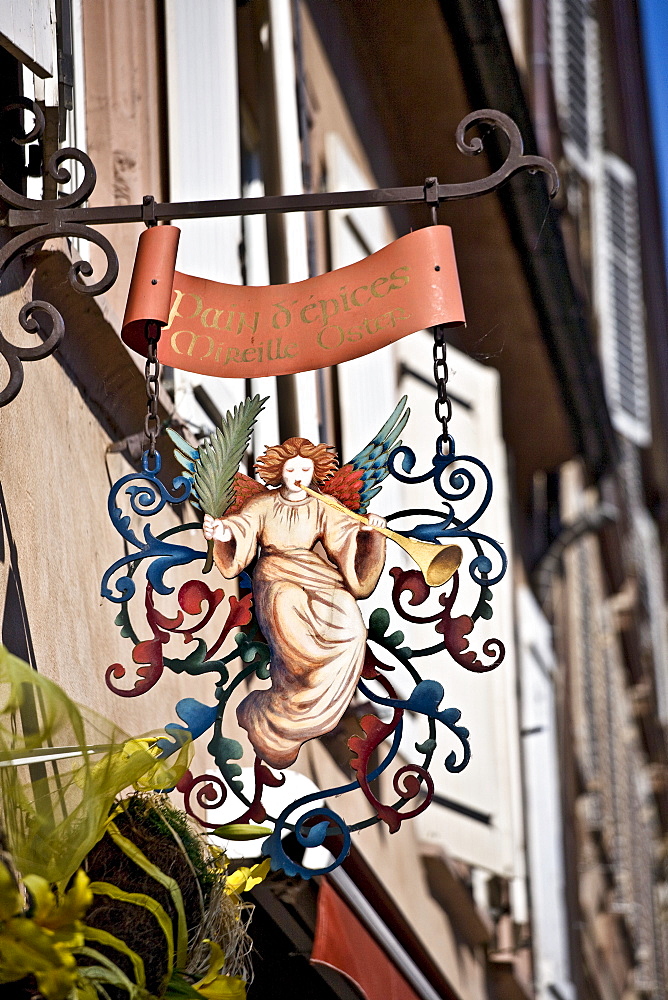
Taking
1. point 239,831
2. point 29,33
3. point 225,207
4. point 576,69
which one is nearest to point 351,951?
point 239,831

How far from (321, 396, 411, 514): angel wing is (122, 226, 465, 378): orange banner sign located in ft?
0.58

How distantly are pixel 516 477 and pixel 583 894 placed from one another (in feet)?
12.7

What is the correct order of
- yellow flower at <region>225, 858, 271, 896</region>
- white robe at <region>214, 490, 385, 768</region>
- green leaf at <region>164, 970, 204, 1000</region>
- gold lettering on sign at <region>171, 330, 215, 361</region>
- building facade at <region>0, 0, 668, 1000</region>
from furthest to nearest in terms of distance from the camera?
building facade at <region>0, 0, 668, 1000</region>, gold lettering on sign at <region>171, 330, 215, 361</region>, white robe at <region>214, 490, 385, 768</region>, yellow flower at <region>225, 858, 271, 896</region>, green leaf at <region>164, 970, 204, 1000</region>

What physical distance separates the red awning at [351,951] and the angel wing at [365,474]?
4.61ft

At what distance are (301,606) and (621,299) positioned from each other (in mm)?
13344

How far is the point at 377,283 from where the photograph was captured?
2947mm

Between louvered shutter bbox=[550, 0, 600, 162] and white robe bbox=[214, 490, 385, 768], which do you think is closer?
white robe bbox=[214, 490, 385, 768]

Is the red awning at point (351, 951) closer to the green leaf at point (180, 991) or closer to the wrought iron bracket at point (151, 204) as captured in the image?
the green leaf at point (180, 991)

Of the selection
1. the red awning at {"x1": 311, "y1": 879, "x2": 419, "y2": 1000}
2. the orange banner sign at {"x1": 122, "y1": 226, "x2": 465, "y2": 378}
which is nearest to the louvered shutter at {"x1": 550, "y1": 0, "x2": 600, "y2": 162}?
the red awning at {"x1": 311, "y1": 879, "x2": 419, "y2": 1000}

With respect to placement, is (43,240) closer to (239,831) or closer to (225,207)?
(225,207)

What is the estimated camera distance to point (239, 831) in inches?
104

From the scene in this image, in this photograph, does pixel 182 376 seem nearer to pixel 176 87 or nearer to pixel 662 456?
pixel 176 87

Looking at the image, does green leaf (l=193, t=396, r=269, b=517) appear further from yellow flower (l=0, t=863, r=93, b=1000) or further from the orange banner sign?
yellow flower (l=0, t=863, r=93, b=1000)

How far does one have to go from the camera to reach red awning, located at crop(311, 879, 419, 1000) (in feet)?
12.4
